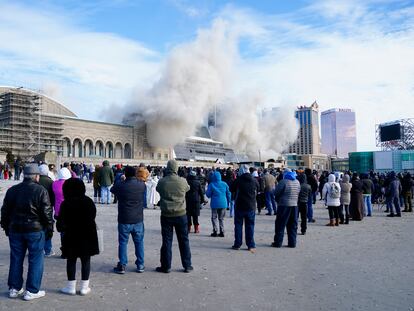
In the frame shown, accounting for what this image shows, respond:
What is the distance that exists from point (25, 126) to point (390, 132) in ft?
179

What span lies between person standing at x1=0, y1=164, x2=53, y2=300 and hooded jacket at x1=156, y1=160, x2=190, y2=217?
189 centimetres

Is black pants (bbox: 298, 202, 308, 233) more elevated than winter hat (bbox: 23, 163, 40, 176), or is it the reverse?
winter hat (bbox: 23, 163, 40, 176)

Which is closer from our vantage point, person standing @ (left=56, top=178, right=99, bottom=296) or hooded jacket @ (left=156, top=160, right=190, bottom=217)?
person standing @ (left=56, top=178, right=99, bottom=296)

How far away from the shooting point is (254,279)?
5.74 m

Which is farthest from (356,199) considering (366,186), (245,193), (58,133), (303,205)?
(58,133)

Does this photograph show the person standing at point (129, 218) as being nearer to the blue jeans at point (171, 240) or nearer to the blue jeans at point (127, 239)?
the blue jeans at point (127, 239)

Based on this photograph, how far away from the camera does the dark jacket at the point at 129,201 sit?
612cm

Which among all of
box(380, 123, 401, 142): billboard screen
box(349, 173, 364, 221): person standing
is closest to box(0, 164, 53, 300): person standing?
box(349, 173, 364, 221): person standing

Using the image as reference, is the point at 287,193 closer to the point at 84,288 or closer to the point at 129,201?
the point at 129,201

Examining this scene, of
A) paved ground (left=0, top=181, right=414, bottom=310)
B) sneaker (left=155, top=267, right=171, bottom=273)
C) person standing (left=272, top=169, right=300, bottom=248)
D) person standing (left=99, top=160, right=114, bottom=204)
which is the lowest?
paved ground (left=0, top=181, right=414, bottom=310)

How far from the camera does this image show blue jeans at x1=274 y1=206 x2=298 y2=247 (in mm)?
8305

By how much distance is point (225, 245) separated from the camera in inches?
333

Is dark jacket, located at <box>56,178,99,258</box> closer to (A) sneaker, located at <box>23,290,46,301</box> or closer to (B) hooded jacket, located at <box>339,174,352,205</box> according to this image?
(A) sneaker, located at <box>23,290,46,301</box>

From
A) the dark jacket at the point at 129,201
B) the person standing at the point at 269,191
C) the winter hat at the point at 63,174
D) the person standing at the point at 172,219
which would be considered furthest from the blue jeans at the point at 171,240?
the person standing at the point at 269,191
